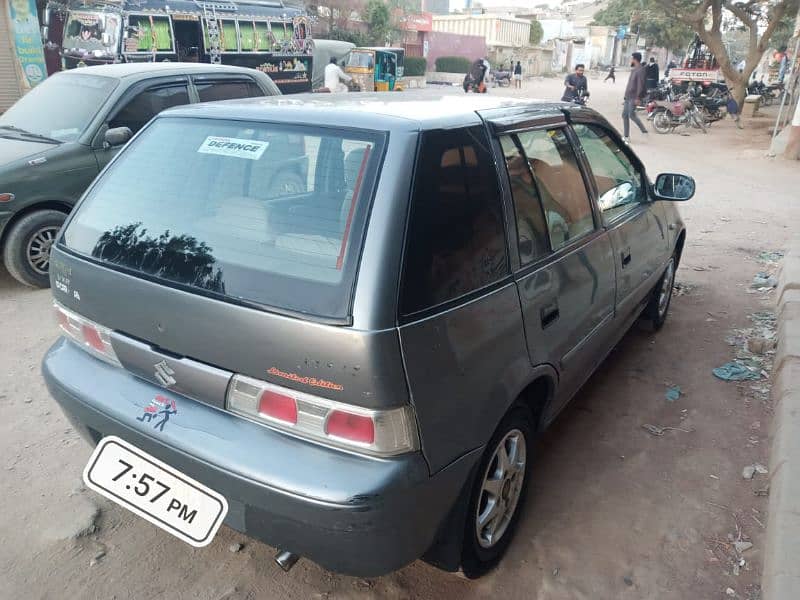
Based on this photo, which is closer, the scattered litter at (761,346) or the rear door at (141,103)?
the scattered litter at (761,346)

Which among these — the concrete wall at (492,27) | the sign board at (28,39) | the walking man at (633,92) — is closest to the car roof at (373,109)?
the walking man at (633,92)

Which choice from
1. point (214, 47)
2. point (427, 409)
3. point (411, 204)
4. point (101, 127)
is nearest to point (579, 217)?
point (411, 204)

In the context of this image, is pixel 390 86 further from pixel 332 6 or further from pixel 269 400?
pixel 269 400

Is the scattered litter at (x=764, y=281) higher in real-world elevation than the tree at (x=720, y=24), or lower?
lower

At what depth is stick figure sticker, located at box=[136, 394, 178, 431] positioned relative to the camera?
1.89 m

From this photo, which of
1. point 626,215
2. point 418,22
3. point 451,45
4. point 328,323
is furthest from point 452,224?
point 451,45

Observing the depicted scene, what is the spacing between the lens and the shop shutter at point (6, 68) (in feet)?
45.7

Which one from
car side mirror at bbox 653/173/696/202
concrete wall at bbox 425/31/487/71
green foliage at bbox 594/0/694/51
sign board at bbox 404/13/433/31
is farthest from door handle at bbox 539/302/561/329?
concrete wall at bbox 425/31/487/71

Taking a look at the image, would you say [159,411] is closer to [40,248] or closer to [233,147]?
[233,147]

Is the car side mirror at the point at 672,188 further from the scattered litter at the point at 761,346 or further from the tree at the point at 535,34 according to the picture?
the tree at the point at 535,34

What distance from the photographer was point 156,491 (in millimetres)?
1916

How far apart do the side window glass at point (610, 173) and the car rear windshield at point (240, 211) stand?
152 cm

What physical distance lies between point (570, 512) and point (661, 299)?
2.24m

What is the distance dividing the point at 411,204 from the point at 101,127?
14.7 feet
